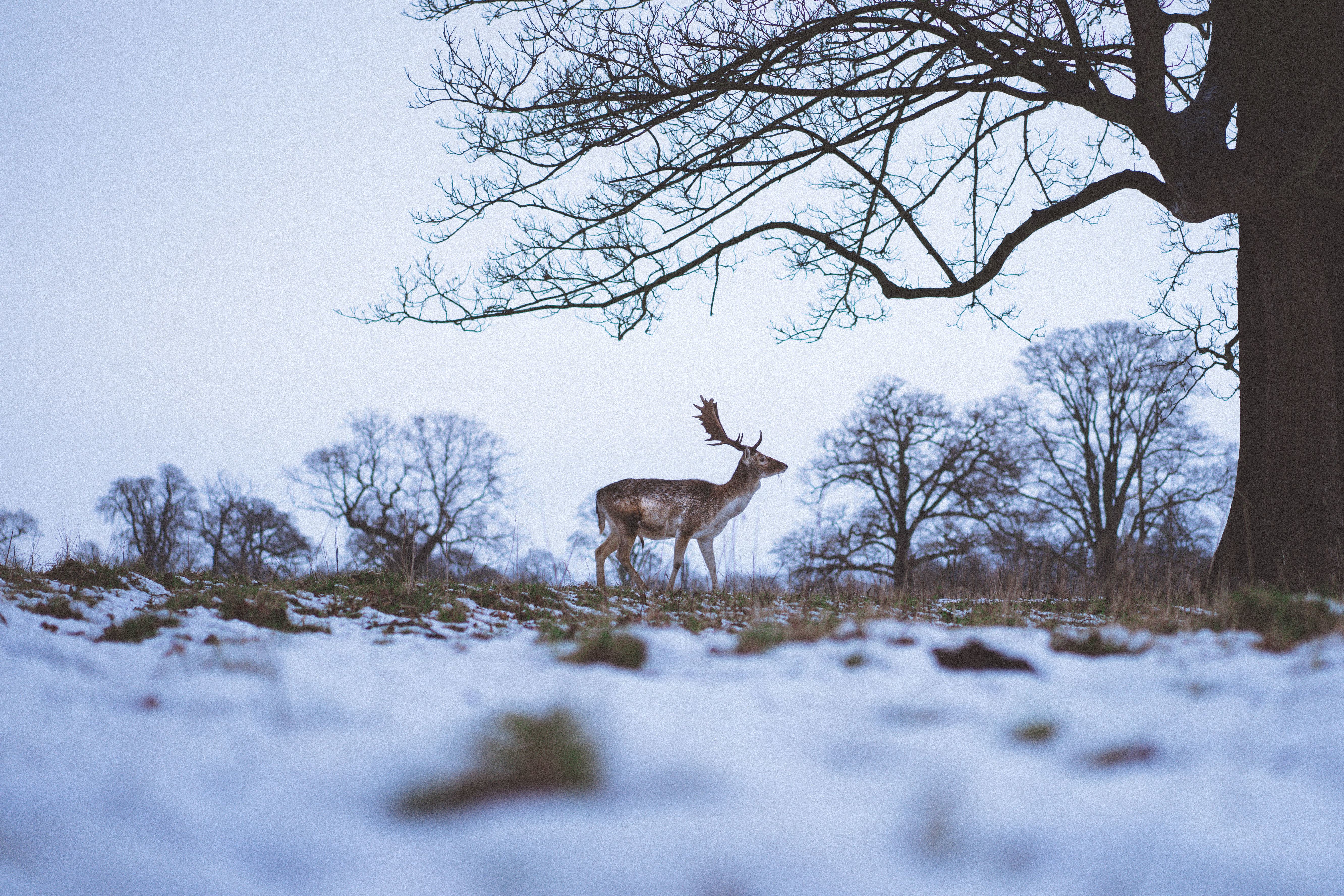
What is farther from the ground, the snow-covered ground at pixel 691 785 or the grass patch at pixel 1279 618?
the grass patch at pixel 1279 618

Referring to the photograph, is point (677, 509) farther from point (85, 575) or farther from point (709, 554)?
point (85, 575)

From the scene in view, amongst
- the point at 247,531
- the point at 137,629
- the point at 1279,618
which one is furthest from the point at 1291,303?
the point at 247,531

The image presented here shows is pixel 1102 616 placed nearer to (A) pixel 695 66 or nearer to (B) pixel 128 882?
(A) pixel 695 66

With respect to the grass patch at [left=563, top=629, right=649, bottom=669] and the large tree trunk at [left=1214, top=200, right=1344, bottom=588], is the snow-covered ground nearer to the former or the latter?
the grass patch at [left=563, top=629, right=649, bottom=669]

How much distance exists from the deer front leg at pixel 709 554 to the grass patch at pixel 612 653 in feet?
24.7

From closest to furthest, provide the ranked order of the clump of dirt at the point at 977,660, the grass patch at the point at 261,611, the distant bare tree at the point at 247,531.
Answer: the clump of dirt at the point at 977,660 → the grass patch at the point at 261,611 → the distant bare tree at the point at 247,531

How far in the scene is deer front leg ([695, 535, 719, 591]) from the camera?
33.4ft

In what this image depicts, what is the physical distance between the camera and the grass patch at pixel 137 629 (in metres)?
3.29

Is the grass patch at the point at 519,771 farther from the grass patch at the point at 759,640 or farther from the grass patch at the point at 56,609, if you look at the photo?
the grass patch at the point at 56,609

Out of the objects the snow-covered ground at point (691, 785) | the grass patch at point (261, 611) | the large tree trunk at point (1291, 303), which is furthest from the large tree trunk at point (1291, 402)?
the grass patch at point (261, 611)

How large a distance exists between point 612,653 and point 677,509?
299 inches

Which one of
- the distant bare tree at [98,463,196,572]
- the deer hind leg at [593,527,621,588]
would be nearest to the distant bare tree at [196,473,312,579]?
the distant bare tree at [98,463,196,572]

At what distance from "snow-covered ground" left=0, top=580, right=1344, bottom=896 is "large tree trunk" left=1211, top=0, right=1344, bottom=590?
5.67m

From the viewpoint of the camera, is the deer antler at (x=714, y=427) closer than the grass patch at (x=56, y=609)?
No
